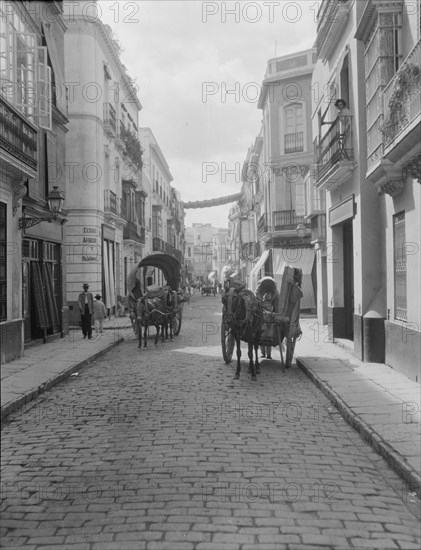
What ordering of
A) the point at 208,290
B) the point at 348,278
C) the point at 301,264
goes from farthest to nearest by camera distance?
the point at 208,290 < the point at 301,264 < the point at 348,278

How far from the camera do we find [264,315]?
34.1 feet

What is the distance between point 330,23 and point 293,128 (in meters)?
16.0

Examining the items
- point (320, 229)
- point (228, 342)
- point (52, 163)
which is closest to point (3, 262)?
point (228, 342)

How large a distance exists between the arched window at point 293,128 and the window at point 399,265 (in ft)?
61.5

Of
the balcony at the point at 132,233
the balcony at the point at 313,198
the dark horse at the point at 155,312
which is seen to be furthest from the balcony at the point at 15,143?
the balcony at the point at 132,233

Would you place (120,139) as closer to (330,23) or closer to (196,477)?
(330,23)

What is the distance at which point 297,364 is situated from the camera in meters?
11.1

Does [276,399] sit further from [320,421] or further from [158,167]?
[158,167]

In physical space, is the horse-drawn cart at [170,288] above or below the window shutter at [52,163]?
below

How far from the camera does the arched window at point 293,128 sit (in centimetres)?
2797

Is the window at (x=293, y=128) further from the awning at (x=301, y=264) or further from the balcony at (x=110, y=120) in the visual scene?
the balcony at (x=110, y=120)

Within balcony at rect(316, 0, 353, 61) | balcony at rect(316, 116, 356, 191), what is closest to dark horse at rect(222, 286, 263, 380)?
balcony at rect(316, 116, 356, 191)

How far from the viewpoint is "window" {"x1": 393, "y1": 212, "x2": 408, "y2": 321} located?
9562 millimetres

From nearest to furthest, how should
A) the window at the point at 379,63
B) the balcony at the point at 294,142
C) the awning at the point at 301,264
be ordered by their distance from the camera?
the window at the point at 379,63
the awning at the point at 301,264
the balcony at the point at 294,142
